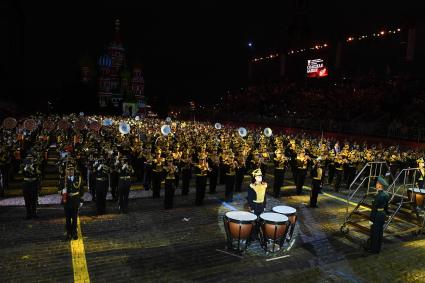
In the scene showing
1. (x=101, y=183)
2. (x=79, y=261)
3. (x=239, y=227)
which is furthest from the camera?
(x=101, y=183)

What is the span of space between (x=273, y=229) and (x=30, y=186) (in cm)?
715

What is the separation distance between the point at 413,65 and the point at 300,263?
38.4 metres

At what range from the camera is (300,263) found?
8328 mm

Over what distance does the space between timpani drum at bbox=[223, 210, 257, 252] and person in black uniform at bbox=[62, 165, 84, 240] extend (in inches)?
152

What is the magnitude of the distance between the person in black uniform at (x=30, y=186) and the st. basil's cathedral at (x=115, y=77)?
80.8m

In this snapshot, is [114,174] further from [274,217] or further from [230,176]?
[274,217]

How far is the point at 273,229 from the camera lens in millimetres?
8477

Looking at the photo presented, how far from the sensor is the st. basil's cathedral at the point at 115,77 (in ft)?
308

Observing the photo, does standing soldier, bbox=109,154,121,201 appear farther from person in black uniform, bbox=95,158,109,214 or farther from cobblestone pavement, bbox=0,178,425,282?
cobblestone pavement, bbox=0,178,425,282

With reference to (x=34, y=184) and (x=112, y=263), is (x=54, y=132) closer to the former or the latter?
(x=34, y=184)

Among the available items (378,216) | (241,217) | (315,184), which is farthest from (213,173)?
(378,216)

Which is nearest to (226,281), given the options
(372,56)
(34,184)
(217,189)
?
(34,184)

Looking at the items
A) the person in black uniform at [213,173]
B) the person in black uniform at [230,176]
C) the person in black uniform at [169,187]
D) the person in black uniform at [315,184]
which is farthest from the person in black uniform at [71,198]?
the person in black uniform at [315,184]

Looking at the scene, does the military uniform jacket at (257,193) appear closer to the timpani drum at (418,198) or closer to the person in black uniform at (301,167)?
the timpani drum at (418,198)
